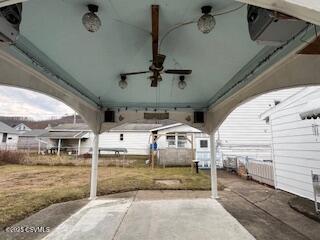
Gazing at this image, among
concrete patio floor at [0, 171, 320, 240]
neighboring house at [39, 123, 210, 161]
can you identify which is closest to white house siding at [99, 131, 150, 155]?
neighboring house at [39, 123, 210, 161]

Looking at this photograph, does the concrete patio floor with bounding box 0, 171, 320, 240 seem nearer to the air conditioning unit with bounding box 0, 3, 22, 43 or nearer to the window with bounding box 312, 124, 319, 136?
the window with bounding box 312, 124, 319, 136

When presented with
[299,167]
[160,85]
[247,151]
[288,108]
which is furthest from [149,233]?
[247,151]

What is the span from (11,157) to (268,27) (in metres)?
17.3

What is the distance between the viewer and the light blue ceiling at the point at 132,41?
2.40 m

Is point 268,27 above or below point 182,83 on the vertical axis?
below

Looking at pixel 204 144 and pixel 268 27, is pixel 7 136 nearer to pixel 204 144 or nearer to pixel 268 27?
pixel 204 144

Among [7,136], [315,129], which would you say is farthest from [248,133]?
[7,136]

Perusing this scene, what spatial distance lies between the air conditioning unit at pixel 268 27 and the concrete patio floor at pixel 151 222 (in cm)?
349

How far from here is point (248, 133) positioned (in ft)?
46.2

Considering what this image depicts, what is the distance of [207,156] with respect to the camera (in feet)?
45.8

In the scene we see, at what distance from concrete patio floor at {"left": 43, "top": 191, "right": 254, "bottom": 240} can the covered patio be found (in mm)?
2690

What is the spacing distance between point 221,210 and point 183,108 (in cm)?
339

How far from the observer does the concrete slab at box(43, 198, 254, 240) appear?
12.8 feet

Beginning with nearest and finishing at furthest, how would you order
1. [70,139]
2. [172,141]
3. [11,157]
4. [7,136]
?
[11,157], [172,141], [70,139], [7,136]
